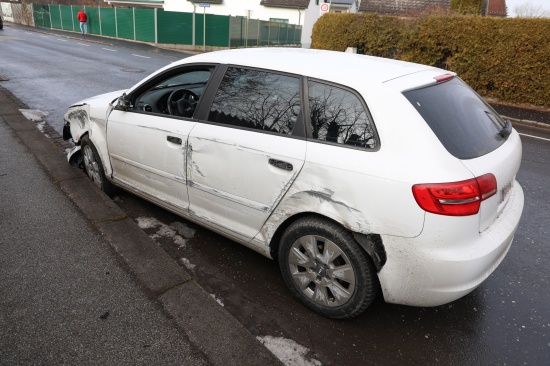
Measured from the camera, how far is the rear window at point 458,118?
2.56 meters

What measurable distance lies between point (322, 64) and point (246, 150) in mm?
806

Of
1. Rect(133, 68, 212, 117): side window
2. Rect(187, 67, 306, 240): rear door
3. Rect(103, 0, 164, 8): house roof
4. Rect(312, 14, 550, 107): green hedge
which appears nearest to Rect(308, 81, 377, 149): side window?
Rect(187, 67, 306, 240): rear door

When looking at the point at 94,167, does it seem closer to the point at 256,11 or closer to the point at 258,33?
the point at 258,33

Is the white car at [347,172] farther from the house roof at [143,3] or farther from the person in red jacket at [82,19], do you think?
the house roof at [143,3]

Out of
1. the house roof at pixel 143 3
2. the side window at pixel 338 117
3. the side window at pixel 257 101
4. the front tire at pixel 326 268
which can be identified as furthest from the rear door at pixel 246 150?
the house roof at pixel 143 3

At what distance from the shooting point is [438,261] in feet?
7.81

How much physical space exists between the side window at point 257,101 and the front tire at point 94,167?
180 cm

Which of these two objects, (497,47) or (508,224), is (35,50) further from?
(508,224)

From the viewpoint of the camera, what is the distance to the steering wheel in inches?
145

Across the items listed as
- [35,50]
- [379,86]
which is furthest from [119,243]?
[35,50]

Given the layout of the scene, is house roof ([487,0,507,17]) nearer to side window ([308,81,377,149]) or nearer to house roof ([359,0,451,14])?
house roof ([359,0,451,14])

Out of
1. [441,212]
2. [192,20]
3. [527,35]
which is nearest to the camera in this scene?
[441,212]

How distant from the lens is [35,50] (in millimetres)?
19766

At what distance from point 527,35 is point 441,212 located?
1159cm
